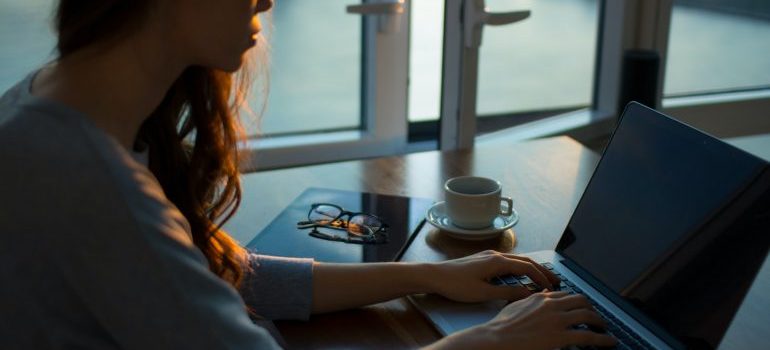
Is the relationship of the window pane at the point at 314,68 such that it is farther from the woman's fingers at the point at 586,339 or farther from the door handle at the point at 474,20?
A: the woman's fingers at the point at 586,339

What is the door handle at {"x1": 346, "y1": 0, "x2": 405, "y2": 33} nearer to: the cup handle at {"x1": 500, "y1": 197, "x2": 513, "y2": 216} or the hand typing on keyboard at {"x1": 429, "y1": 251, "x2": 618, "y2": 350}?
the cup handle at {"x1": 500, "y1": 197, "x2": 513, "y2": 216}

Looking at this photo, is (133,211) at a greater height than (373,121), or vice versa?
(133,211)

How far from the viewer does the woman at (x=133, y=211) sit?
744 millimetres

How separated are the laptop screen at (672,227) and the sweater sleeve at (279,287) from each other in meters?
0.36

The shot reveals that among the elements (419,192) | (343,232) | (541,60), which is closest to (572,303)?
(343,232)

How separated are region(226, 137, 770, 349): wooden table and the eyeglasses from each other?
0.20ft

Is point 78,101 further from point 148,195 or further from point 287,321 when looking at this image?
point 287,321

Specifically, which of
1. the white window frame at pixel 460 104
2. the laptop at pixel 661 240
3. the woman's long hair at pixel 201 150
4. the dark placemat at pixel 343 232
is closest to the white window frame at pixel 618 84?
the white window frame at pixel 460 104

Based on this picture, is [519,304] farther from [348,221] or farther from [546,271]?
[348,221]

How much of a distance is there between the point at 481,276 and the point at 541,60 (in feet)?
6.44

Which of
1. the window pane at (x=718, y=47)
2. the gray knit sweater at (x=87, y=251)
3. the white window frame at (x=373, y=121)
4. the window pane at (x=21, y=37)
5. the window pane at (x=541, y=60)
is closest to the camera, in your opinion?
the gray knit sweater at (x=87, y=251)

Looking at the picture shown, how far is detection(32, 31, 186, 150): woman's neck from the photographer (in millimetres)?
815

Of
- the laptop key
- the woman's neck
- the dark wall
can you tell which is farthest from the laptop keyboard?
the dark wall

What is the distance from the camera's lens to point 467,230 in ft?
4.21
